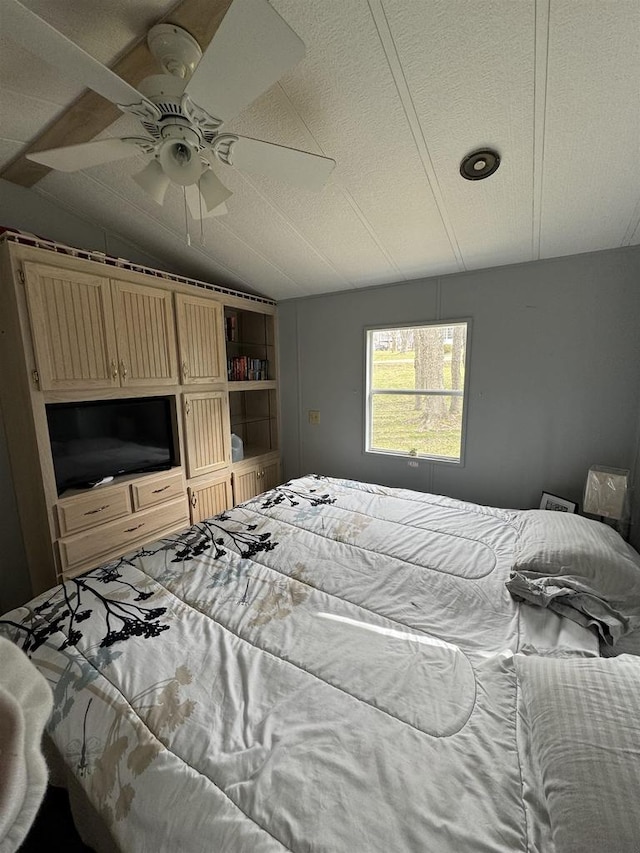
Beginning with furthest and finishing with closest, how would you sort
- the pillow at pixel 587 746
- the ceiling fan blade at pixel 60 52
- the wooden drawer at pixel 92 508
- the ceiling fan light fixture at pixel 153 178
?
the wooden drawer at pixel 92 508
the ceiling fan light fixture at pixel 153 178
the ceiling fan blade at pixel 60 52
the pillow at pixel 587 746

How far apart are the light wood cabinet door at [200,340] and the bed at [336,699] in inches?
64.2

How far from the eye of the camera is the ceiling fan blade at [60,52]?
735mm

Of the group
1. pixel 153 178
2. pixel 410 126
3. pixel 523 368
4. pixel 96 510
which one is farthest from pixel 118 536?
pixel 523 368

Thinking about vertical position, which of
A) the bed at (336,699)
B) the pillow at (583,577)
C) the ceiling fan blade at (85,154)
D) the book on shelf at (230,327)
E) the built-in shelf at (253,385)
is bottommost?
the bed at (336,699)

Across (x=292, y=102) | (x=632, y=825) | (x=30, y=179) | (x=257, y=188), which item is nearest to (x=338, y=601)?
(x=632, y=825)

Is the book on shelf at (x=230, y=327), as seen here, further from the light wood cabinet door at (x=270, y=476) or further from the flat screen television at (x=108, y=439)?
the light wood cabinet door at (x=270, y=476)

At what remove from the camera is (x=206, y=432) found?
2.98 m

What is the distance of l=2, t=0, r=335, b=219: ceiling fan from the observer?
0.84 m

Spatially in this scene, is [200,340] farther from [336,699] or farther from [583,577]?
[583,577]

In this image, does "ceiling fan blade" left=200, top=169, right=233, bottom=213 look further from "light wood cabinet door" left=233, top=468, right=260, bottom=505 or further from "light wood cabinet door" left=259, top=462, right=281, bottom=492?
"light wood cabinet door" left=259, top=462, right=281, bottom=492

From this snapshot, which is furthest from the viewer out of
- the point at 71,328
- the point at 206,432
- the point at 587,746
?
the point at 206,432

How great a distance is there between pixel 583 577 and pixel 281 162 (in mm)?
1972

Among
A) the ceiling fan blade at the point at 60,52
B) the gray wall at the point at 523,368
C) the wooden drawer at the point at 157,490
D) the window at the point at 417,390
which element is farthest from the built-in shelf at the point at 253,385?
the ceiling fan blade at the point at 60,52

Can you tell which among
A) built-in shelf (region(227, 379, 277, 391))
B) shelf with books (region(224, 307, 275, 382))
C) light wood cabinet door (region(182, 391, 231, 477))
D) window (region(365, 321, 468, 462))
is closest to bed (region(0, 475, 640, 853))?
light wood cabinet door (region(182, 391, 231, 477))
